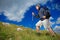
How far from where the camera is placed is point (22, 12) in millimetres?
3598

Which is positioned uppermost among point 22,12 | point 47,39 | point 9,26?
point 22,12

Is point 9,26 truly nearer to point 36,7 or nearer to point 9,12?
point 9,12

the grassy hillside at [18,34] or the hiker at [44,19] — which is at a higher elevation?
the hiker at [44,19]

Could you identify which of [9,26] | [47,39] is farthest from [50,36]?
[9,26]

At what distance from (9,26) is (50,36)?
776mm

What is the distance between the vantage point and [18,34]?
3.49 metres

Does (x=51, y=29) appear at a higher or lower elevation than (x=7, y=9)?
lower

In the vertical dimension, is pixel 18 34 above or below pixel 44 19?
below

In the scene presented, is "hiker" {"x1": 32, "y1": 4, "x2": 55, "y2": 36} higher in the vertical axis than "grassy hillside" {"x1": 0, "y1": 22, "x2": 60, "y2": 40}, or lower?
higher

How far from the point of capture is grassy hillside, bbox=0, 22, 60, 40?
345 cm

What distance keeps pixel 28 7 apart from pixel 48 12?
1.29ft

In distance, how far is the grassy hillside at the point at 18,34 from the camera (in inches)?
136

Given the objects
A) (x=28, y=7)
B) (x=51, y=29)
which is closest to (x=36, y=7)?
(x=28, y=7)

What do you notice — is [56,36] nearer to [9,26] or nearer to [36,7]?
[36,7]
